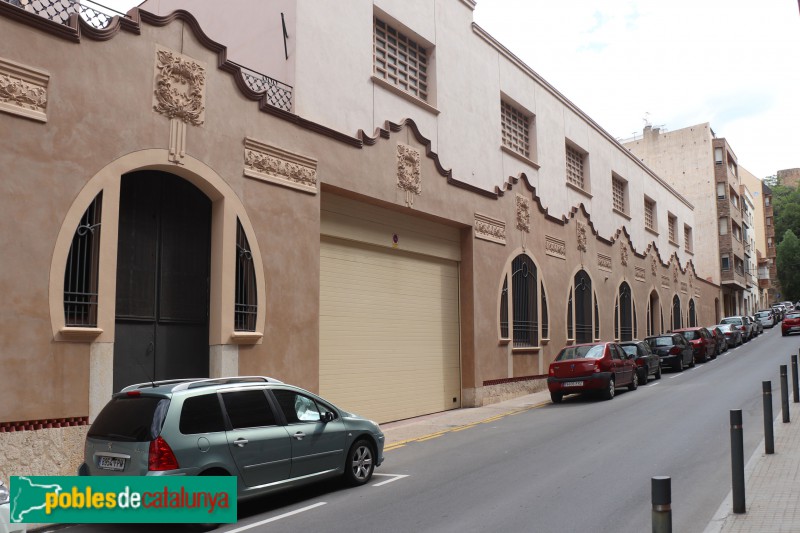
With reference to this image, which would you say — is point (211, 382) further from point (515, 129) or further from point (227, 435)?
point (515, 129)

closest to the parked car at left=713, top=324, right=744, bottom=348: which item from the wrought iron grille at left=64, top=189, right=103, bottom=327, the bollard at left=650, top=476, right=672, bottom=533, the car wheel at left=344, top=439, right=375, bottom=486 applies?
the car wheel at left=344, top=439, right=375, bottom=486

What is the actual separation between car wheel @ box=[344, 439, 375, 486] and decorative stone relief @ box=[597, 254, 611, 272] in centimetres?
2165

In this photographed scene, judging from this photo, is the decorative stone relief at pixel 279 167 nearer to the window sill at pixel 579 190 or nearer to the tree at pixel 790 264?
the window sill at pixel 579 190

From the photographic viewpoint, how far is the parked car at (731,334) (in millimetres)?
37969

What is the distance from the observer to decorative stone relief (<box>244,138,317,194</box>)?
41.3ft

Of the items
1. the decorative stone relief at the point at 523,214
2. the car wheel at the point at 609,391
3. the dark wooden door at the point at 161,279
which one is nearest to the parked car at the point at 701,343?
the decorative stone relief at the point at 523,214

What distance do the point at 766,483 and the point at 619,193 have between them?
28745mm

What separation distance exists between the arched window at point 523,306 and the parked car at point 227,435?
12476 millimetres

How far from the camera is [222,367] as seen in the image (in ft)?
38.1

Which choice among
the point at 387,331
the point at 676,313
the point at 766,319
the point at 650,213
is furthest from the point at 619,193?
the point at 766,319

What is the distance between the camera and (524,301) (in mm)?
22453

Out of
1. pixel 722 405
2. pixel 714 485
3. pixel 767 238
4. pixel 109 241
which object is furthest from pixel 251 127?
pixel 767 238

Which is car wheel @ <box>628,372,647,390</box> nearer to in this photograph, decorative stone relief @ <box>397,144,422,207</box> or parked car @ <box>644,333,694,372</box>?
parked car @ <box>644,333,694,372</box>

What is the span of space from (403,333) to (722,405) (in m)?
7.54
